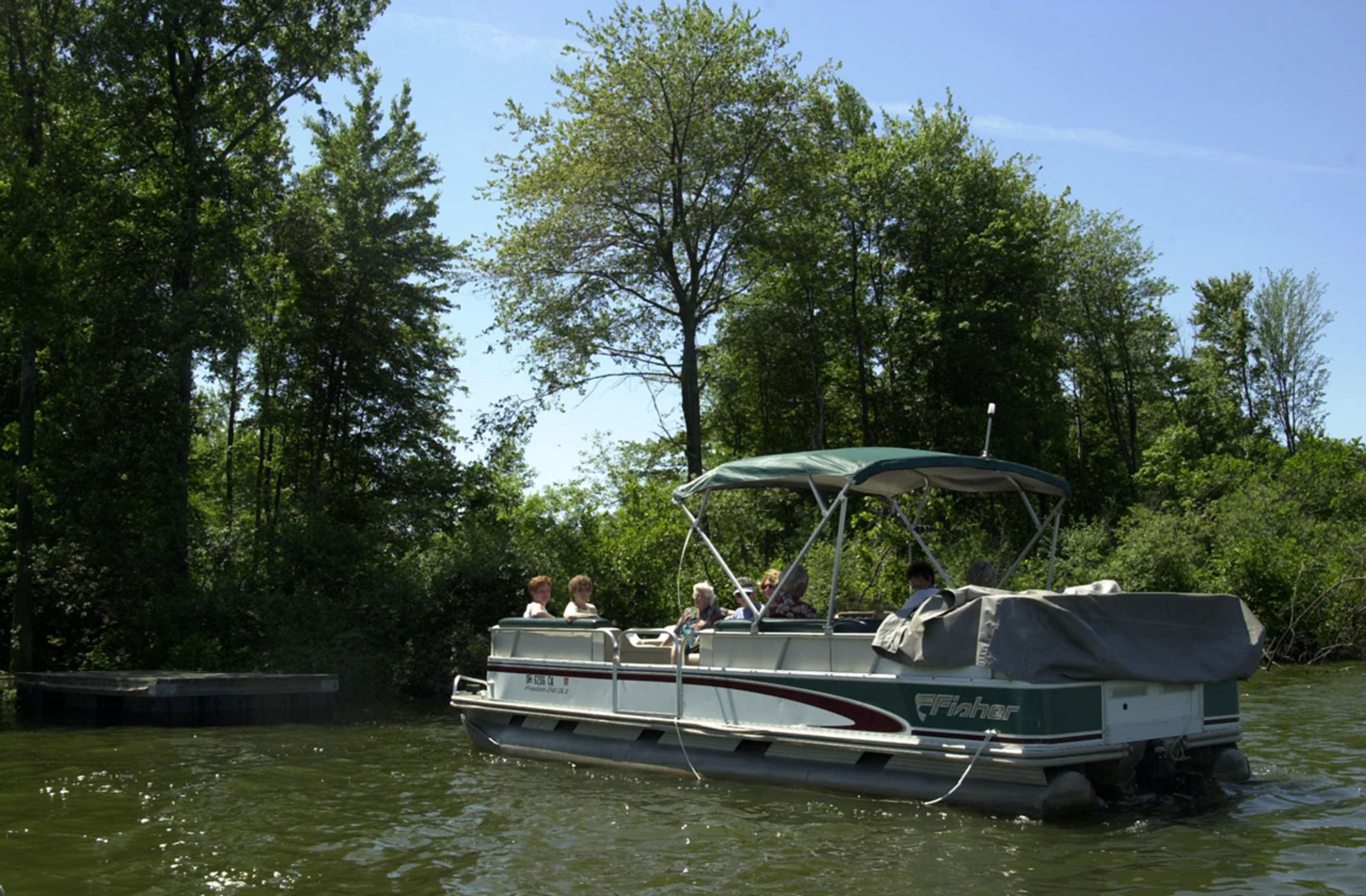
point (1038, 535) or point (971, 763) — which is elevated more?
point (1038, 535)

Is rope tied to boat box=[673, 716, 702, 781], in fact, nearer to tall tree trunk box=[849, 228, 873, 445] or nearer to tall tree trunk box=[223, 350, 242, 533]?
tall tree trunk box=[223, 350, 242, 533]

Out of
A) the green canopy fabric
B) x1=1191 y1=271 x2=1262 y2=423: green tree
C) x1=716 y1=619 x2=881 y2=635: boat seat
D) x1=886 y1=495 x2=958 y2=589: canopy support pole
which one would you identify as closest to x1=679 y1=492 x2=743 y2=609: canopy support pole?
the green canopy fabric

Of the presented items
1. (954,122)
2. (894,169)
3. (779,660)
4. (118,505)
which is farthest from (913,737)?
(954,122)

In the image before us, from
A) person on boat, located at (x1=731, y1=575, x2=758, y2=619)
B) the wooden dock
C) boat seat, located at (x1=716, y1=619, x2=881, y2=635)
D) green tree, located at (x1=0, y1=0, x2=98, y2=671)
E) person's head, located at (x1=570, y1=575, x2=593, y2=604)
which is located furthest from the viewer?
green tree, located at (x1=0, y1=0, x2=98, y2=671)

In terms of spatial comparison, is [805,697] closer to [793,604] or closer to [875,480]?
[793,604]

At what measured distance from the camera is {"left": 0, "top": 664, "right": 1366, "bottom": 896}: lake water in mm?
7738

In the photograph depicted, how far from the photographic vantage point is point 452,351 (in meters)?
36.1

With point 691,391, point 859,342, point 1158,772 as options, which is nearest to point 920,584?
point 1158,772

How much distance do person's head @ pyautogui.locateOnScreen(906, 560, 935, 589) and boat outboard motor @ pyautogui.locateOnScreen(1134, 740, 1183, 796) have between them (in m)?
2.20

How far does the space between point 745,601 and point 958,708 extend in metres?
2.76

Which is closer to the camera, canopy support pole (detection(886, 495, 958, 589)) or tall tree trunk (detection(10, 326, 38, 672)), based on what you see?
canopy support pole (detection(886, 495, 958, 589))

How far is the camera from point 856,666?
10.2 meters

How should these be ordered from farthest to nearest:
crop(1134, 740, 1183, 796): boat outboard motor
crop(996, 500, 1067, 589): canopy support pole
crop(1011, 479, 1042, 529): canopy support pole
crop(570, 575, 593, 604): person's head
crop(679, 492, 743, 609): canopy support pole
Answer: crop(570, 575, 593, 604): person's head < crop(1011, 479, 1042, 529): canopy support pole < crop(996, 500, 1067, 589): canopy support pole < crop(679, 492, 743, 609): canopy support pole < crop(1134, 740, 1183, 796): boat outboard motor

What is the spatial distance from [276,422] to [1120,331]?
32.2 meters
